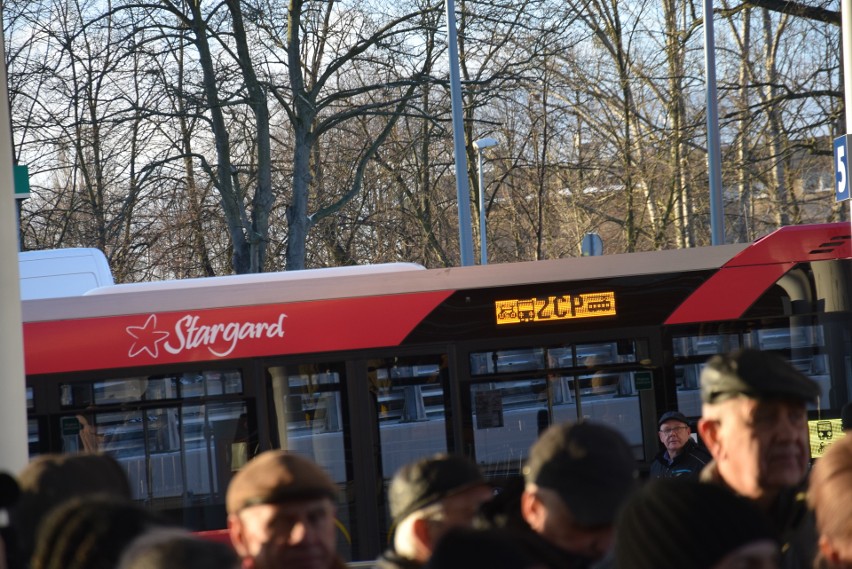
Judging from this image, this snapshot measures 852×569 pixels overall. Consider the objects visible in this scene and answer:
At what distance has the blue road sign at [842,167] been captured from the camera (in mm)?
8859

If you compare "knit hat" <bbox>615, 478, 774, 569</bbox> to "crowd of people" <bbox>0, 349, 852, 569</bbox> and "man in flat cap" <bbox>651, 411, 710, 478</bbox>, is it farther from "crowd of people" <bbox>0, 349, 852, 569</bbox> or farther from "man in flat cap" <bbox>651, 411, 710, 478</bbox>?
"man in flat cap" <bbox>651, 411, 710, 478</bbox>

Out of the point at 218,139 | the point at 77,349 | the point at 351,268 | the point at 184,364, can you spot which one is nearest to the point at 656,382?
the point at 351,268

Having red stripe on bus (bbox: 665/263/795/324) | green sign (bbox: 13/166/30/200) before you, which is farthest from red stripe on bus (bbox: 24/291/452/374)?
green sign (bbox: 13/166/30/200)

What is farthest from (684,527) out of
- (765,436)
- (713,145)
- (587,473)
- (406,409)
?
(713,145)

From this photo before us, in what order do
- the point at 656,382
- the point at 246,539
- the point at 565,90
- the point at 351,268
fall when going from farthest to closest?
1. the point at 565,90
2. the point at 351,268
3. the point at 656,382
4. the point at 246,539

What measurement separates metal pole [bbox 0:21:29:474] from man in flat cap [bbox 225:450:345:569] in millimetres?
1417

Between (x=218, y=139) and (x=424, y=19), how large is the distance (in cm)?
434

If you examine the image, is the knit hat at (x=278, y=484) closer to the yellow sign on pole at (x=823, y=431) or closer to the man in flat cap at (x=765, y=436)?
the man in flat cap at (x=765, y=436)

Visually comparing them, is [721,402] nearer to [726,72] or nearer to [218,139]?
[218,139]

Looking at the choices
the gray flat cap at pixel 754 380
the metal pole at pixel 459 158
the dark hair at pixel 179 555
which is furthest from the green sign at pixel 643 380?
the metal pole at pixel 459 158

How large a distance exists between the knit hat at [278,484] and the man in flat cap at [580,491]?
0.58m

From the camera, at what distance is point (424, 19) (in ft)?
68.4

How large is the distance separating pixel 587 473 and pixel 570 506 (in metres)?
0.10

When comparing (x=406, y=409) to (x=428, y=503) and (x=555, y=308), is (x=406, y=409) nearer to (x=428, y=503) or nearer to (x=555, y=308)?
(x=555, y=308)
